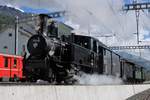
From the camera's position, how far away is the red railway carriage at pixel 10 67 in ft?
91.7

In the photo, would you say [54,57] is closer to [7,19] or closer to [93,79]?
[93,79]

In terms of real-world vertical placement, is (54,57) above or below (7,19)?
below

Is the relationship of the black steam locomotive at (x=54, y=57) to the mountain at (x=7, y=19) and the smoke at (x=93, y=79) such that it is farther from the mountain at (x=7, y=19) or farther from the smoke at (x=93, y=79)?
the mountain at (x=7, y=19)

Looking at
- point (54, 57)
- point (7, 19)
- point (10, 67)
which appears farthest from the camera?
point (7, 19)

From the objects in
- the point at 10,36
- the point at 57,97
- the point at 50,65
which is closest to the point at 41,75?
the point at 50,65

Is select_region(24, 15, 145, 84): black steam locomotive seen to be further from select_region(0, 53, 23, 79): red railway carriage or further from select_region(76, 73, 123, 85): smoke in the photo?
select_region(0, 53, 23, 79): red railway carriage

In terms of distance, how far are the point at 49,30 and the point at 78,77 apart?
3251mm

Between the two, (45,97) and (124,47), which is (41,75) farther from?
(124,47)

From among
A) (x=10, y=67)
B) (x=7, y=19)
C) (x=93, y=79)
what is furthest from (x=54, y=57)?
(x=7, y=19)

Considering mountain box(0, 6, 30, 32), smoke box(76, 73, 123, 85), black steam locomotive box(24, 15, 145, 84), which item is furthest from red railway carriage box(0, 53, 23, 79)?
mountain box(0, 6, 30, 32)

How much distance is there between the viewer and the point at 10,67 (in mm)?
29125

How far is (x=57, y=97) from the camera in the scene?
11391 mm

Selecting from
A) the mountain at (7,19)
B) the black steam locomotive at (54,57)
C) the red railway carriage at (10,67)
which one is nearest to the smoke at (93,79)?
the black steam locomotive at (54,57)

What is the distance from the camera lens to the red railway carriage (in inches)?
1100
